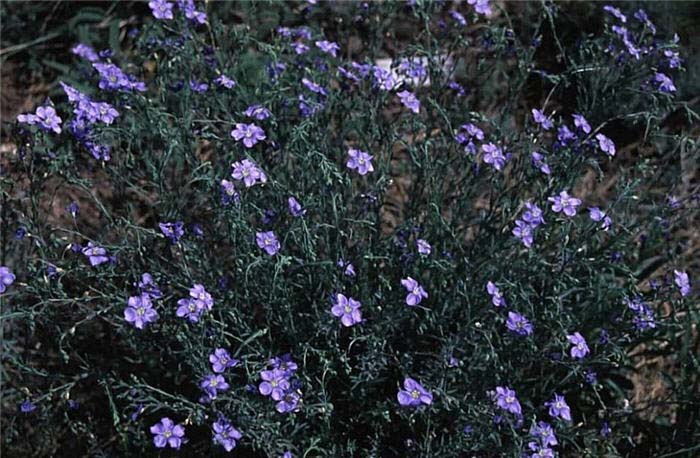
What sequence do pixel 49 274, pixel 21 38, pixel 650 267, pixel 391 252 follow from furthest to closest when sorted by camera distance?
pixel 21 38, pixel 650 267, pixel 391 252, pixel 49 274

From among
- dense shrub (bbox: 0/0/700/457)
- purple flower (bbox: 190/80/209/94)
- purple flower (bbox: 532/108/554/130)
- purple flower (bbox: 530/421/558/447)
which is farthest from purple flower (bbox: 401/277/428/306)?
purple flower (bbox: 190/80/209/94)

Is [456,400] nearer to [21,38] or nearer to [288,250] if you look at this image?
[288,250]

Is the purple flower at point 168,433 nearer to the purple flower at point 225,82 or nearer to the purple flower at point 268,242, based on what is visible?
the purple flower at point 268,242

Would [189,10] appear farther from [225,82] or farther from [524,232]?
[524,232]

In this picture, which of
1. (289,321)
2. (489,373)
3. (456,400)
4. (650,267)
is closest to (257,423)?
(289,321)

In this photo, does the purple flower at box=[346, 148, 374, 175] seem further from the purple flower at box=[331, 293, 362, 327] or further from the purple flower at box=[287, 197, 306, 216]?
the purple flower at box=[331, 293, 362, 327]

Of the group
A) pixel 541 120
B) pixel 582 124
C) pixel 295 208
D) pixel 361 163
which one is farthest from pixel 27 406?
pixel 582 124
